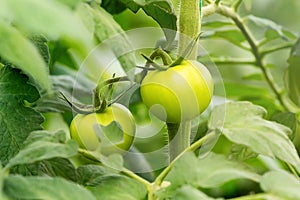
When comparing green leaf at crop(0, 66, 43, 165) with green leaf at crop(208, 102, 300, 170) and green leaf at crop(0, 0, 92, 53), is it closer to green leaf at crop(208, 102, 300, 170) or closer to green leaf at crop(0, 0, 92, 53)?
green leaf at crop(208, 102, 300, 170)

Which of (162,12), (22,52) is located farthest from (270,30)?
(22,52)

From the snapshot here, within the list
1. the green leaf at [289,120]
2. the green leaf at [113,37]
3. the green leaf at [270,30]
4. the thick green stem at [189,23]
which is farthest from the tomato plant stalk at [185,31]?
the green leaf at [270,30]

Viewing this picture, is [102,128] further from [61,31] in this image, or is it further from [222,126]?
[61,31]

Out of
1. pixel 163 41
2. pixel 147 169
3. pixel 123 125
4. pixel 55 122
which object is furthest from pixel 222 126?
pixel 55 122

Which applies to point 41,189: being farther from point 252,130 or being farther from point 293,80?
point 293,80

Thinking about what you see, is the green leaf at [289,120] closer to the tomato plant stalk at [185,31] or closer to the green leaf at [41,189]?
the tomato plant stalk at [185,31]
